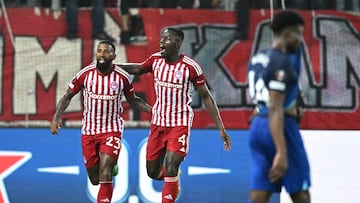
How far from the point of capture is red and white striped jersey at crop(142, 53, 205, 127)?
33.7ft

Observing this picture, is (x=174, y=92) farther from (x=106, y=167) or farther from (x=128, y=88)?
(x=106, y=167)

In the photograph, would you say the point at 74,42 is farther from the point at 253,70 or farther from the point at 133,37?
the point at 253,70

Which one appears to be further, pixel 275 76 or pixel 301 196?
pixel 301 196

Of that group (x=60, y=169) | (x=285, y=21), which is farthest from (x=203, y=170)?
(x=285, y=21)

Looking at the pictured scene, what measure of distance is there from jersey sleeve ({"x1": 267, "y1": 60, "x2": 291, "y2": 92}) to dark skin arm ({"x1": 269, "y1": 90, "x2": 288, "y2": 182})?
0.04m

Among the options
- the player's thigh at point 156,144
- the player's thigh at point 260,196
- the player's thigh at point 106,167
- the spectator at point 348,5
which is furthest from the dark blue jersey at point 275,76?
the spectator at point 348,5

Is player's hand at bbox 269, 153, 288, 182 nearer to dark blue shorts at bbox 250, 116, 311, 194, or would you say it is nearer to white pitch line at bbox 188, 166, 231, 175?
dark blue shorts at bbox 250, 116, 311, 194

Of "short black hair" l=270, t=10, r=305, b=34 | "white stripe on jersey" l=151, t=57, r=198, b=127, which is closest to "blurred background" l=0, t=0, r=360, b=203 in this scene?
"white stripe on jersey" l=151, t=57, r=198, b=127

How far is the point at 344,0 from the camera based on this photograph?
1212 cm

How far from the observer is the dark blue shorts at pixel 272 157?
732 cm

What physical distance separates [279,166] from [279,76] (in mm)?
632

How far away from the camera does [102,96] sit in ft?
34.2

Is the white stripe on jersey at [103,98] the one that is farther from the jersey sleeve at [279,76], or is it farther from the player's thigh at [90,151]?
the jersey sleeve at [279,76]

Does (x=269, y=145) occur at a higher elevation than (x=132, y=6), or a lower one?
lower
